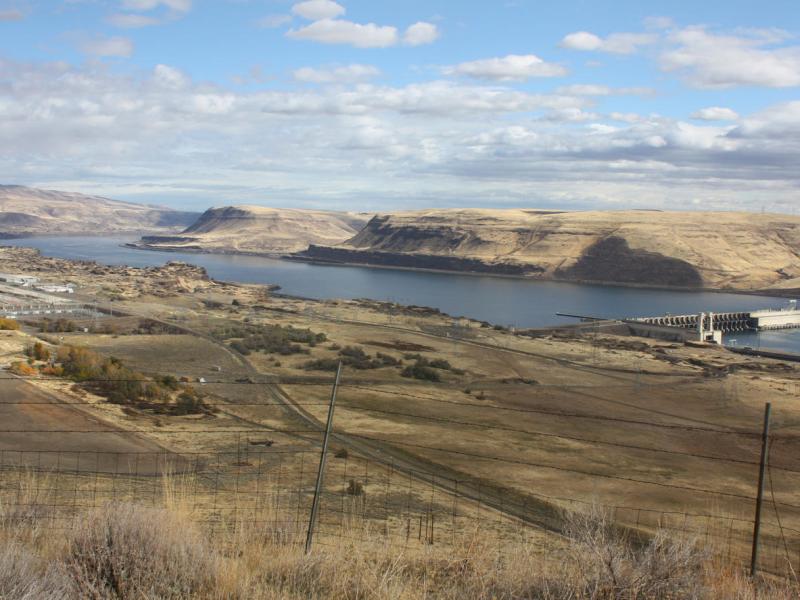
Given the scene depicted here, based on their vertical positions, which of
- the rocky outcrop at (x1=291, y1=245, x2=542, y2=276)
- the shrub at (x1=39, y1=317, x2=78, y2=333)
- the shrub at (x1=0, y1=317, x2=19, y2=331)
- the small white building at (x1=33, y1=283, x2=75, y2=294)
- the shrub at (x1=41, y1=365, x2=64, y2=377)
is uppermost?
the rocky outcrop at (x1=291, y1=245, x2=542, y2=276)

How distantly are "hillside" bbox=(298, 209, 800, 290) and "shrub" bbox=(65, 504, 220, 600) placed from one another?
12504cm

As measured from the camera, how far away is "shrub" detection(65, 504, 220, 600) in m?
6.80

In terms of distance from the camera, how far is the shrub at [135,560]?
6.80 meters

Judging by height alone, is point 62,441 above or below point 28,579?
below

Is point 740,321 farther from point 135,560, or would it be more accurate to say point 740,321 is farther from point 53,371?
point 135,560

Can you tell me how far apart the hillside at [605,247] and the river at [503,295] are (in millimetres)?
6698

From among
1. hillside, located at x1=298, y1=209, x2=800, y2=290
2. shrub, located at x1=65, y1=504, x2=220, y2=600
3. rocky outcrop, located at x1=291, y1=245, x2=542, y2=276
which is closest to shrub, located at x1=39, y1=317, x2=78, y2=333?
shrub, located at x1=65, y1=504, x2=220, y2=600

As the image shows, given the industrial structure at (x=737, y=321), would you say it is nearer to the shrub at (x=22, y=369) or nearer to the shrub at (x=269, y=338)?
the shrub at (x=269, y=338)

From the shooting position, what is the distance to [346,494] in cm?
1692

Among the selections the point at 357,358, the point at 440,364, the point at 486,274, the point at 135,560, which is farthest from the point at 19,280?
the point at 135,560

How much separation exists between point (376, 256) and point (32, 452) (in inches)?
5819

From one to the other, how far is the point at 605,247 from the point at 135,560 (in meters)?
139

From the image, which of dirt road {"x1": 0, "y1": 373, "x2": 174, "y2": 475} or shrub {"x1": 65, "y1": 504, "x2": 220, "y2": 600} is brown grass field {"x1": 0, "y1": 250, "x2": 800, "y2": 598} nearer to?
dirt road {"x1": 0, "y1": 373, "x2": 174, "y2": 475}

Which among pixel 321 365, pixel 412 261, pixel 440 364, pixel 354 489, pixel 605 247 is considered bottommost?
pixel 321 365
